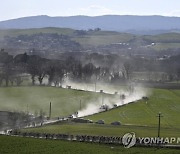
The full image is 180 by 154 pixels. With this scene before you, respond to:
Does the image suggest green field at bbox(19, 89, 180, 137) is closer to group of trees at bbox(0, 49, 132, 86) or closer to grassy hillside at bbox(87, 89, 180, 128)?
grassy hillside at bbox(87, 89, 180, 128)

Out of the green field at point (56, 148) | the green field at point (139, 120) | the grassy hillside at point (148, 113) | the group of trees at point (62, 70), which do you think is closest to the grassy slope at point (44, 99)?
the grassy hillside at point (148, 113)

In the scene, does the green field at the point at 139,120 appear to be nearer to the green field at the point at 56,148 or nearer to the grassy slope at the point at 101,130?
the grassy slope at the point at 101,130

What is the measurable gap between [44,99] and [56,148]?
40.6 meters

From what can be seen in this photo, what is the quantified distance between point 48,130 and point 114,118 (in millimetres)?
16800

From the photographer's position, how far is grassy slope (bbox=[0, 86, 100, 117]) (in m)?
76.8

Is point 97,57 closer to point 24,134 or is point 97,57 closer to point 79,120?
point 79,120

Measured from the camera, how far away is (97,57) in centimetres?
15425

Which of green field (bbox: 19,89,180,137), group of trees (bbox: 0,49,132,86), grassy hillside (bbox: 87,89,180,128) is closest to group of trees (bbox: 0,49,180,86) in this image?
group of trees (bbox: 0,49,132,86)

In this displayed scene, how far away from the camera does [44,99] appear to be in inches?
3314

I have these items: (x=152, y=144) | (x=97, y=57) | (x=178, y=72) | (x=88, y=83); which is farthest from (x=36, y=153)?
(x=97, y=57)

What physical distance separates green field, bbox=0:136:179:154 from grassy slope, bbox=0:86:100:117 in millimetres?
25450

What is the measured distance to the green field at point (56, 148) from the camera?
4262 cm

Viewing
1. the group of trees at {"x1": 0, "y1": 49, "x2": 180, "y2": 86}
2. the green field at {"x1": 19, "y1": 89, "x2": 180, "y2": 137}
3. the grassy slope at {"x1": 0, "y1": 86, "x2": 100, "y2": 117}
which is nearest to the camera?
the green field at {"x1": 19, "y1": 89, "x2": 180, "y2": 137}

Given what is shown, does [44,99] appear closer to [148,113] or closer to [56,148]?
[148,113]
